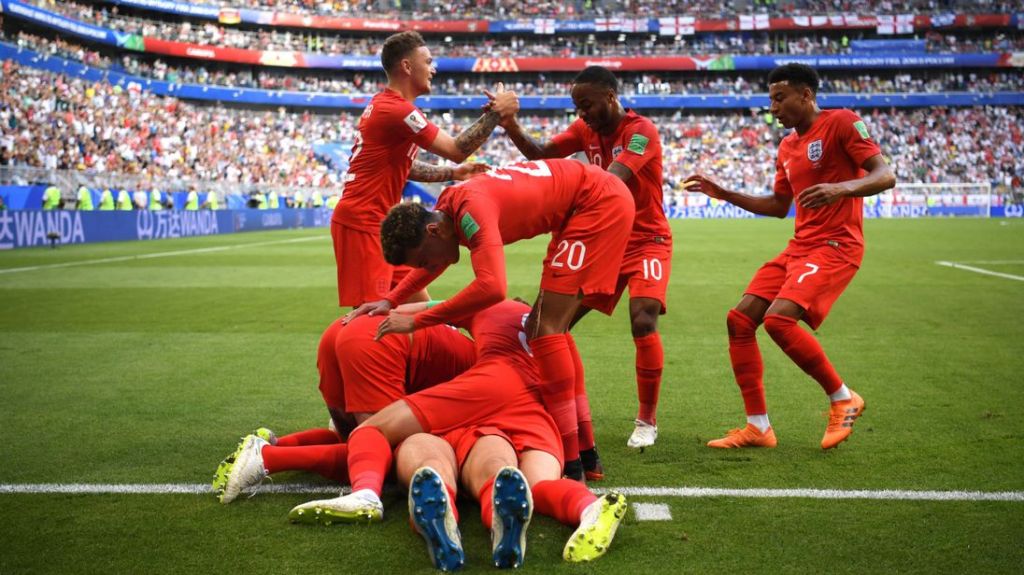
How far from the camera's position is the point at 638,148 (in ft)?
18.0

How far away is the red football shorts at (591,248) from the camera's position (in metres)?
4.75

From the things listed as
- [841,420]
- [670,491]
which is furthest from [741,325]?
[670,491]

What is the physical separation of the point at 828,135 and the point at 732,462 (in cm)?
218

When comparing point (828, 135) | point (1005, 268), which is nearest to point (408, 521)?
point (828, 135)

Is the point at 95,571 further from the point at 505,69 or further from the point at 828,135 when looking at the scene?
the point at 505,69

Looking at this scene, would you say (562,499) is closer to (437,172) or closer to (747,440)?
(747,440)

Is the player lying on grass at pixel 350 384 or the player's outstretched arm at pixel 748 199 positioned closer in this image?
the player lying on grass at pixel 350 384

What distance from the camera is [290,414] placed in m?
6.16

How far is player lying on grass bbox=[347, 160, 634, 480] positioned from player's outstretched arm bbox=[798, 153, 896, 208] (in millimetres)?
1054

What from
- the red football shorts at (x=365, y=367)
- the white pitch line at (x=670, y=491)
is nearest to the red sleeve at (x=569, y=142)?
the red football shorts at (x=365, y=367)

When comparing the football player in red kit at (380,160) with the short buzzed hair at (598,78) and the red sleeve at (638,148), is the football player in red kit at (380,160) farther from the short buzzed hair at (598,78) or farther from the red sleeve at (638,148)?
the red sleeve at (638,148)

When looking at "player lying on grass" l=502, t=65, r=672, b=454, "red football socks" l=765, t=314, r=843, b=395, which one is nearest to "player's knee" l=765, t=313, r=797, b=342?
"red football socks" l=765, t=314, r=843, b=395

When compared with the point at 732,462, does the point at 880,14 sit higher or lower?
higher

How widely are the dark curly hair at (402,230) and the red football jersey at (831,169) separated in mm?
2646
